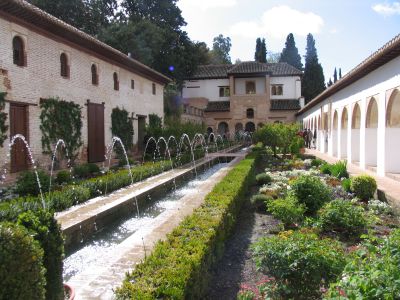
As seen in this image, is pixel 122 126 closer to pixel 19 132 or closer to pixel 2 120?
pixel 19 132

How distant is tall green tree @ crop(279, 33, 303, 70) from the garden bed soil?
Result: 4814 cm

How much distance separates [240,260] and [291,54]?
5124cm

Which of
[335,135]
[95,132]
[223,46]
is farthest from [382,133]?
[223,46]

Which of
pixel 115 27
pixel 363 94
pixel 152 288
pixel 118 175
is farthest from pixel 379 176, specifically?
pixel 115 27

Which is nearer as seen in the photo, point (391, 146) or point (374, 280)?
point (374, 280)

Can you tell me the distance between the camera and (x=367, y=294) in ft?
Answer: 7.69

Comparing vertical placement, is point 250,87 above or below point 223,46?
below

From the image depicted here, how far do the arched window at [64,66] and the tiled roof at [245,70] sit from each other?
2817 centimetres

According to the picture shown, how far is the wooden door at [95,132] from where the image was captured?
15398 millimetres

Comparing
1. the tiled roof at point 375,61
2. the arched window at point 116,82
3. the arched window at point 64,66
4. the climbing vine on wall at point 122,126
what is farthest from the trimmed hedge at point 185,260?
the arched window at point 116,82

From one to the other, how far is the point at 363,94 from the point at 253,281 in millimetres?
10981

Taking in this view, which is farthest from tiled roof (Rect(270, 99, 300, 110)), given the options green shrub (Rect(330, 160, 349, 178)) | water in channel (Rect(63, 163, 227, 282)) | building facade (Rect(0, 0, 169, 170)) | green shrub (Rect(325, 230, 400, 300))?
green shrub (Rect(325, 230, 400, 300))

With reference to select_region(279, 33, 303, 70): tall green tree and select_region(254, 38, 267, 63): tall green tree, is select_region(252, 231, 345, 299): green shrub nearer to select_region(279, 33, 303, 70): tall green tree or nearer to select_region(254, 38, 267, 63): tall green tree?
select_region(254, 38, 267, 63): tall green tree

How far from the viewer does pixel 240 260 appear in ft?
18.3
